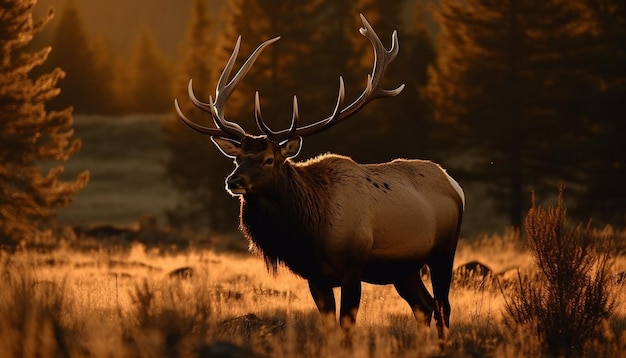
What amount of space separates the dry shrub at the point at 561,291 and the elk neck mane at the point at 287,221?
5.73 ft

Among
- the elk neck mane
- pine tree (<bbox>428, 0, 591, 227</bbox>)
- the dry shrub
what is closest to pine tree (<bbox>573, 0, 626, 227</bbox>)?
pine tree (<bbox>428, 0, 591, 227</bbox>)

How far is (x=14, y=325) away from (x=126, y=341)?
2.82ft

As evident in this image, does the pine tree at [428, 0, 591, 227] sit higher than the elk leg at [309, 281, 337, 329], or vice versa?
the pine tree at [428, 0, 591, 227]

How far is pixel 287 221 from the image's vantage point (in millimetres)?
8438

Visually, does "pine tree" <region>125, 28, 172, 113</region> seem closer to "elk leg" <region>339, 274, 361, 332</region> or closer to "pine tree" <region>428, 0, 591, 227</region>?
"pine tree" <region>428, 0, 591, 227</region>

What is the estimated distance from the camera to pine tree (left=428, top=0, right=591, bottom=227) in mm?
25672

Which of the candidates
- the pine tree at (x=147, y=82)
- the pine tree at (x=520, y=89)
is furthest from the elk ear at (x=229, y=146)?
the pine tree at (x=147, y=82)

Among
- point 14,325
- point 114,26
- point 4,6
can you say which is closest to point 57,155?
point 4,6

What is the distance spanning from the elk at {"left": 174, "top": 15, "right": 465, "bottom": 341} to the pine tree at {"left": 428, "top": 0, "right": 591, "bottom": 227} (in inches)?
662

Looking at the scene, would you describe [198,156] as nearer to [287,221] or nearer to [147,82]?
[287,221]

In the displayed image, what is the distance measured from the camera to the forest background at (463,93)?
2420 cm

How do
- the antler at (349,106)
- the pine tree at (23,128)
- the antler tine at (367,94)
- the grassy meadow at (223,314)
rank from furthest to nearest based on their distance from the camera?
the pine tree at (23,128) → the antler tine at (367,94) → the antler at (349,106) → the grassy meadow at (223,314)

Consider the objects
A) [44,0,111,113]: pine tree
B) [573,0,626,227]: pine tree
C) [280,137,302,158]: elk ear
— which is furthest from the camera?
[44,0,111,113]: pine tree

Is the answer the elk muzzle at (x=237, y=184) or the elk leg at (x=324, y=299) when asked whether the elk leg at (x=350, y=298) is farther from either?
the elk muzzle at (x=237, y=184)
